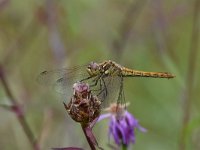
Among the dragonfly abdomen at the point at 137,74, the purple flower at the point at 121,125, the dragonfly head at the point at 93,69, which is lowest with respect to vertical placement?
the purple flower at the point at 121,125

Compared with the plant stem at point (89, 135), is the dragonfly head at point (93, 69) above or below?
above

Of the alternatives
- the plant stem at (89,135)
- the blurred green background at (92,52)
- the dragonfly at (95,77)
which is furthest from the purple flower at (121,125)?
the blurred green background at (92,52)

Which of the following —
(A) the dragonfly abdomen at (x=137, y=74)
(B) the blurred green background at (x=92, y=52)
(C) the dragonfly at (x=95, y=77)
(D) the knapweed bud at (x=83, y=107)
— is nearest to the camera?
(D) the knapweed bud at (x=83, y=107)

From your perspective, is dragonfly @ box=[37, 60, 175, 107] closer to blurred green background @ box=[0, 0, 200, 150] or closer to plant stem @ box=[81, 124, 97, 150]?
plant stem @ box=[81, 124, 97, 150]

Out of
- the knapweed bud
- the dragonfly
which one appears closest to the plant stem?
the knapweed bud

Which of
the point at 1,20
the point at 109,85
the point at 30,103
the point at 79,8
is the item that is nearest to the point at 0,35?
the point at 1,20

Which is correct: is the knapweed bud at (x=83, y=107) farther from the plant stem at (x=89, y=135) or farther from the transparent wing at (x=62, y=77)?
the transparent wing at (x=62, y=77)

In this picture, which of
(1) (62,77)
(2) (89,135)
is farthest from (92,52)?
(2) (89,135)
